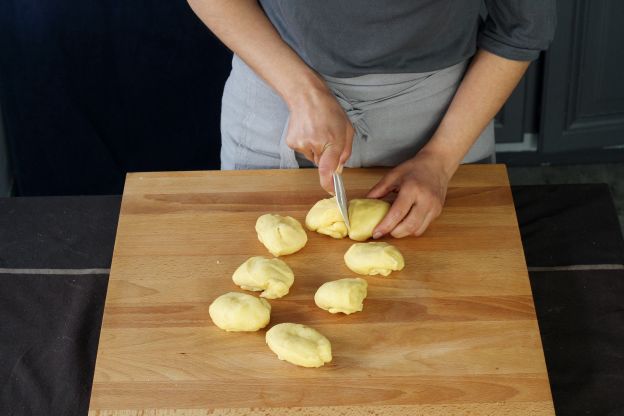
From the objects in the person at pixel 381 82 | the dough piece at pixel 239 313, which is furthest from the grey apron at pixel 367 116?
the dough piece at pixel 239 313

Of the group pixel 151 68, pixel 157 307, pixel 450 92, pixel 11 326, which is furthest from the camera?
pixel 151 68

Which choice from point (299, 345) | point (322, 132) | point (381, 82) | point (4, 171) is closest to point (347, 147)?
point (322, 132)

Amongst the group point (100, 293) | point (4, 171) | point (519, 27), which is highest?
point (519, 27)

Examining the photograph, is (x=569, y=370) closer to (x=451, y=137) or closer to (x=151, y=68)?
(x=451, y=137)

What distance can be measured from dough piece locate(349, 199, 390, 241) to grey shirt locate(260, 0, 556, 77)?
0.74ft

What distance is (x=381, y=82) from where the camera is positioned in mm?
1329

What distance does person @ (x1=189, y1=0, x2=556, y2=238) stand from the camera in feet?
4.05

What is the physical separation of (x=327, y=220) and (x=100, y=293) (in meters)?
0.40

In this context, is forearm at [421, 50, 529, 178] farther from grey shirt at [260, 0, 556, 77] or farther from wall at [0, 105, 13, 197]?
wall at [0, 105, 13, 197]

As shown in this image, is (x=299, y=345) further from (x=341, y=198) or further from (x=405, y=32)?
(x=405, y=32)

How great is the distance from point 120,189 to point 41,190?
0.71 ft

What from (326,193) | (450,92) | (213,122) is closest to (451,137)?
(450,92)

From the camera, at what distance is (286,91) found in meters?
1.29

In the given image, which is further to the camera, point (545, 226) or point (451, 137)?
point (545, 226)
